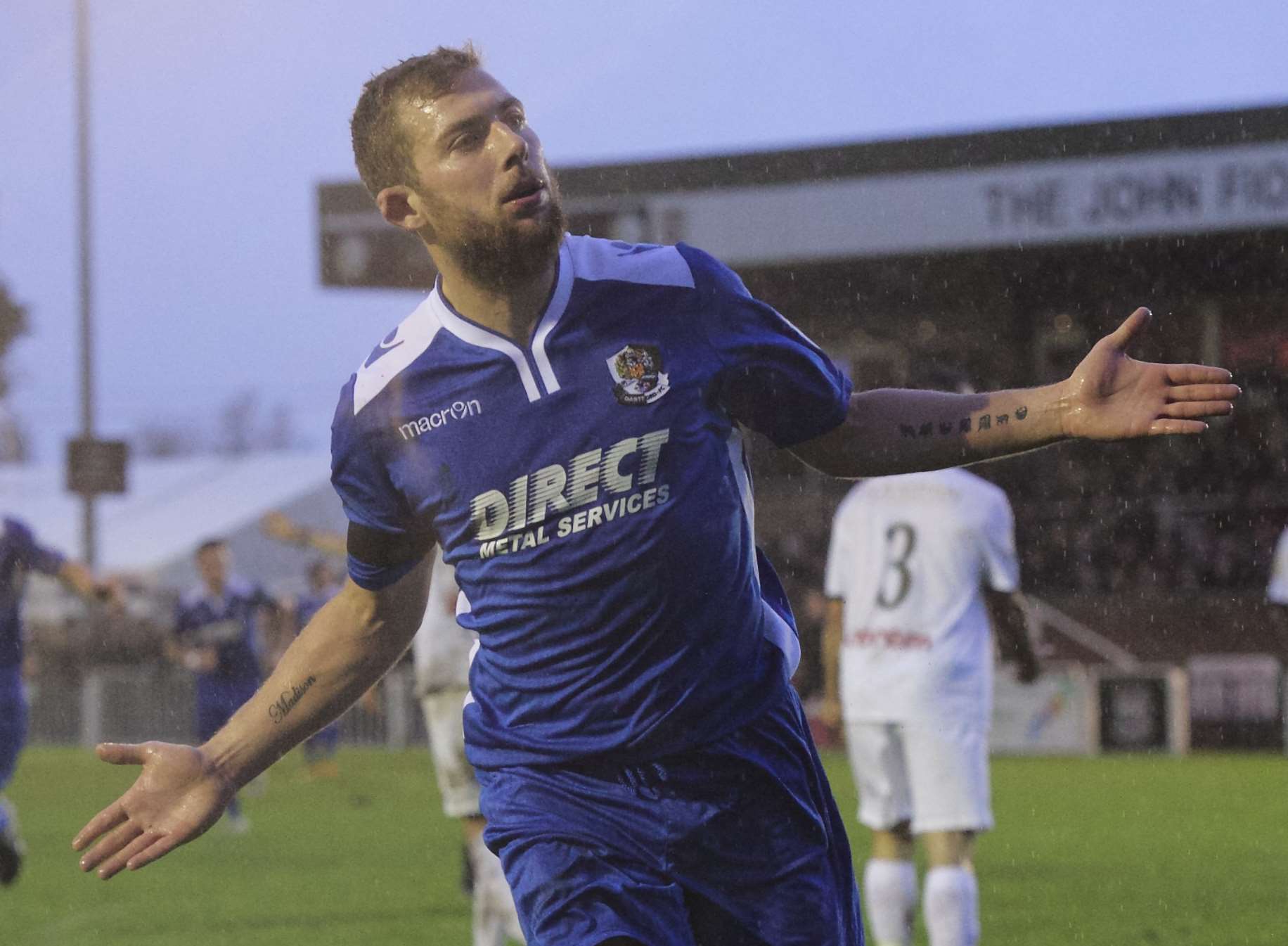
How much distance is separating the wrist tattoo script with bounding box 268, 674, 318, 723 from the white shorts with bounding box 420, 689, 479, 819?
3.70 metres

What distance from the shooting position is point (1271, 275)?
2639 cm

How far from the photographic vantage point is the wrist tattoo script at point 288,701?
3.61 m

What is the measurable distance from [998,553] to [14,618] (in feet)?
19.0

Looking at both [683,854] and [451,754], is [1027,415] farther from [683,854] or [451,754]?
[451,754]

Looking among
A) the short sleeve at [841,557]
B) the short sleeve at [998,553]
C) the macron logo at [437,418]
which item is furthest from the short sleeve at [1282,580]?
the macron logo at [437,418]

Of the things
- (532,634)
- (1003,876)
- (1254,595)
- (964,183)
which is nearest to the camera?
(532,634)

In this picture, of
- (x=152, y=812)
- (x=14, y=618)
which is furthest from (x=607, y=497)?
(x=14, y=618)

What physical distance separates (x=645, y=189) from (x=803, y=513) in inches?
200

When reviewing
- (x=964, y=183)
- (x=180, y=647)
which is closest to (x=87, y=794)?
(x=180, y=647)

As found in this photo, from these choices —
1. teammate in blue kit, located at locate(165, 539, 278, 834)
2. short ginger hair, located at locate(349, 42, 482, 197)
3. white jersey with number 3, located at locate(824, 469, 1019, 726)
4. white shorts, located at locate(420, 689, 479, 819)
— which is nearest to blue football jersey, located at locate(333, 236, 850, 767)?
short ginger hair, located at locate(349, 42, 482, 197)

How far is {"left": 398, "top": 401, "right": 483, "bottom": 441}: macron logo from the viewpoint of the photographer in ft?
10.8

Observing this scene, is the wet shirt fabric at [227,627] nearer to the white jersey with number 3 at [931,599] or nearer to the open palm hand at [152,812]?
the white jersey with number 3 at [931,599]

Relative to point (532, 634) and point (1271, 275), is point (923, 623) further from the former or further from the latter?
point (1271, 275)

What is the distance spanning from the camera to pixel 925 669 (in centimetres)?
700
